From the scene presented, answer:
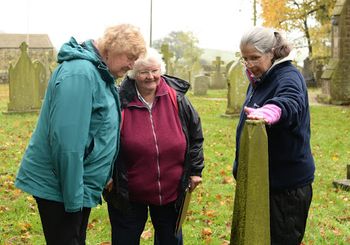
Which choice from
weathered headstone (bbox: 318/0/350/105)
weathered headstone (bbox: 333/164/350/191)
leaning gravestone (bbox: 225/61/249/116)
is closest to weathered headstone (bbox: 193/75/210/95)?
weathered headstone (bbox: 318/0/350/105)

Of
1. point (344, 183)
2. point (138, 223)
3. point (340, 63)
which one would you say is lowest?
point (344, 183)

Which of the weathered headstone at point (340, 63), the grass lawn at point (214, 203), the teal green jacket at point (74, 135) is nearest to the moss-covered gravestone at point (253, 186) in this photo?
the teal green jacket at point (74, 135)

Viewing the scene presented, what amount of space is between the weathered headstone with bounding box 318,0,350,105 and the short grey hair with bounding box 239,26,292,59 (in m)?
16.4

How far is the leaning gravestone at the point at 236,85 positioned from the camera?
13883 millimetres

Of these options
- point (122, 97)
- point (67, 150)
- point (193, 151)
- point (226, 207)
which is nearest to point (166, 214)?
point (193, 151)

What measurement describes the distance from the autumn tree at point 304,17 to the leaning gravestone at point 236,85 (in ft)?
53.5

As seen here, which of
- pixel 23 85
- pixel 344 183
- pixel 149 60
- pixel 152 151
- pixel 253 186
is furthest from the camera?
pixel 23 85

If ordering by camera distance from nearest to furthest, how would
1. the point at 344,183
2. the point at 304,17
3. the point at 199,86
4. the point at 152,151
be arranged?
the point at 152,151 → the point at 344,183 → the point at 199,86 → the point at 304,17

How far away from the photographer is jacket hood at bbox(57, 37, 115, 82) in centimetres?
302

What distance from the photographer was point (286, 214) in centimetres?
324

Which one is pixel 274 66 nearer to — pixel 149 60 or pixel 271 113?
pixel 271 113

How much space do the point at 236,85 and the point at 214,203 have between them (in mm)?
7927

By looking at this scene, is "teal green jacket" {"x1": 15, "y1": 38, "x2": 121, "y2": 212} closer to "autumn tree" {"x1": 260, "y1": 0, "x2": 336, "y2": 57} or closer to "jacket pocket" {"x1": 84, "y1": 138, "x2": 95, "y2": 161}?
"jacket pocket" {"x1": 84, "y1": 138, "x2": 95, "y2": 161}

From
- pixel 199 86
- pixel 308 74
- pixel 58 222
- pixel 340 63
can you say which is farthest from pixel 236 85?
pixel 308 74
